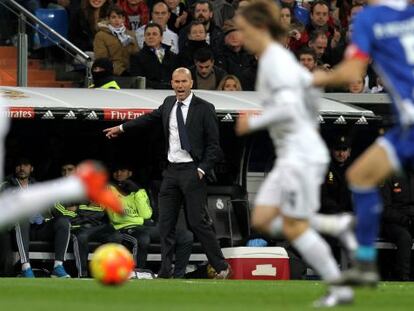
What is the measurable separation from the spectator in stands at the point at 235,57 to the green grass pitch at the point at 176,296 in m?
6.57

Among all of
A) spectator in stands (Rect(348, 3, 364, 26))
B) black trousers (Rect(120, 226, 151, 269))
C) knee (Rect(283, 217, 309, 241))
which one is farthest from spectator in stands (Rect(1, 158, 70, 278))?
knee (Rect(283, 217, 309, 241))

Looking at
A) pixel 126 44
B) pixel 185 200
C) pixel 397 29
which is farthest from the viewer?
pixel 126 44

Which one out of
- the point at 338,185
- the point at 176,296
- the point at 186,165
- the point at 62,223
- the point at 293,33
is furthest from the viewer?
the point at 293,33

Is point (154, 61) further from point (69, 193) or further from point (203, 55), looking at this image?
point (69, 193)

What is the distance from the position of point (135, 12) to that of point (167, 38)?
Result: 2.73 ft

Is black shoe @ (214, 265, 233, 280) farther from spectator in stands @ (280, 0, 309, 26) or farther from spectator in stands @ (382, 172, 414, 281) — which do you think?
spectator in stands @ (280, 0, 309, 26)

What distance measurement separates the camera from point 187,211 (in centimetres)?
1909

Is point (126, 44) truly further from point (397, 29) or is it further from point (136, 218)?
point (397, 29)

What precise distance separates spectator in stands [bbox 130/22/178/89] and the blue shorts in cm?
1080

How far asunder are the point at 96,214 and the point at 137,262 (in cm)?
90

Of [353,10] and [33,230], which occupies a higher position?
[353,10]

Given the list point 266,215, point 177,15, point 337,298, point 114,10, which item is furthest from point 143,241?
point 337,298

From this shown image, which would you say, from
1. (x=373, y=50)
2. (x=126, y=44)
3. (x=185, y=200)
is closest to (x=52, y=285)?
(x=185, y=200)

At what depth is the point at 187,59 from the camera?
22.5 meters
